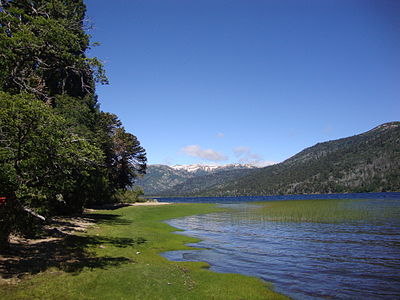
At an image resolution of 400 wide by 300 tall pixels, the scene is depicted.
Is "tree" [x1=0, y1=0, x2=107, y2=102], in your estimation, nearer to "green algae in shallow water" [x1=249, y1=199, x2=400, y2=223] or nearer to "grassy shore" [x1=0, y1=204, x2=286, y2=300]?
"grassy shore" [x1=0, y1=204, x2=286, y2=300]

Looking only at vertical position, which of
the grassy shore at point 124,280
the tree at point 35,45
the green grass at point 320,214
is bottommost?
the green grass at point 320,214

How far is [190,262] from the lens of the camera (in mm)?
19859

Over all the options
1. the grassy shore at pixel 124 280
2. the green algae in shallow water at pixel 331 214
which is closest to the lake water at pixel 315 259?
the grassy shore at pixel 124 280

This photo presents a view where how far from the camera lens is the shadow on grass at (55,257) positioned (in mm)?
13945

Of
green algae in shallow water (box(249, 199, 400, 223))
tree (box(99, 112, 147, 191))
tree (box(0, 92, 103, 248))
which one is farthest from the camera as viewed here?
tree (box(99, 112, 147, 191))

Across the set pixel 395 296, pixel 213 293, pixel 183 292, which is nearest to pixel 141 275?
pixel 183 292

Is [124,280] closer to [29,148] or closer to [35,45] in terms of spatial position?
[29,148]

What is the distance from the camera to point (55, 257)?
16344mm

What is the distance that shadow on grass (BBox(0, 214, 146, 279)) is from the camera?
1395 cm

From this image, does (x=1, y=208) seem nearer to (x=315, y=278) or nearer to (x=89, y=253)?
(x=89, y=253)

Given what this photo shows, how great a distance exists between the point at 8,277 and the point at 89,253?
6.21 metres

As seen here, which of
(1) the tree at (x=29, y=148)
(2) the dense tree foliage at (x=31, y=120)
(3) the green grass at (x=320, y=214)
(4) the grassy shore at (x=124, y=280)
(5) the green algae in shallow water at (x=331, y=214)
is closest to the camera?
(4) the grassy shore at (x=124, y=280)

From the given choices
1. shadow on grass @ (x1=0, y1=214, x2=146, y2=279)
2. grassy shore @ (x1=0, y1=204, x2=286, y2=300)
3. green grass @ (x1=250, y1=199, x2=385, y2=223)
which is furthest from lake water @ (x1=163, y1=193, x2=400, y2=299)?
green grass @ (x1=250, y1=199, x2=385, y2=223)

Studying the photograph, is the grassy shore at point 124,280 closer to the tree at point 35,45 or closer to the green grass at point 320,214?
the tree at point 35,45
